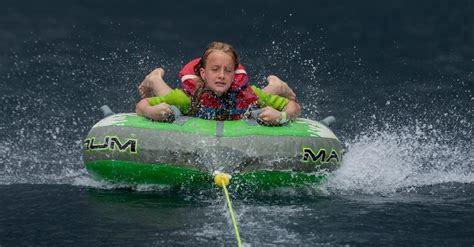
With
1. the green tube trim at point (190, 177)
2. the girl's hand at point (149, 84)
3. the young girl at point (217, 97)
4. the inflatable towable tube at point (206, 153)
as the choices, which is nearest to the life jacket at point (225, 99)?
the young girl at point (217, 97)

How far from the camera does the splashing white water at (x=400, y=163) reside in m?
9.81

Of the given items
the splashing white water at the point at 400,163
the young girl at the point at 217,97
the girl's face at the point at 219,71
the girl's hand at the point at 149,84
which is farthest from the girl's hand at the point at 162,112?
the splashing white water at the point at 400,163

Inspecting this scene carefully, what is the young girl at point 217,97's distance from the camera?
31.7 ft

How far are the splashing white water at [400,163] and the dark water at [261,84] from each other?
25 mm

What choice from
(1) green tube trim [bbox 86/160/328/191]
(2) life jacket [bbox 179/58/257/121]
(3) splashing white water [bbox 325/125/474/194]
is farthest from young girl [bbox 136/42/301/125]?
(3) splashing white water [bbox 325/125/474/194]

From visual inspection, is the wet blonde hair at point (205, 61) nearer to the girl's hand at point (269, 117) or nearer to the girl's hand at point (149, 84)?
the girl's hand at point (269, 117)

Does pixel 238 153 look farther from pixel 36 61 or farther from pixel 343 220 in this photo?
pixel 36 61

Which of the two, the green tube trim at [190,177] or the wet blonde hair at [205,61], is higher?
the wet blonde hair at [205,61]

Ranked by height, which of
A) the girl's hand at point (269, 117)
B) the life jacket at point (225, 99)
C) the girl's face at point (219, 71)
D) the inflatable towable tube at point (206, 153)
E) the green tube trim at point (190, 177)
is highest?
the girl's face at point (219, 71)

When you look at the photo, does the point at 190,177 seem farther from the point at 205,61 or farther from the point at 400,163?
the point at 400,163

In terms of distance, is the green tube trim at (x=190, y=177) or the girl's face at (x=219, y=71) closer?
the green tube trim at (x=190, y=177)

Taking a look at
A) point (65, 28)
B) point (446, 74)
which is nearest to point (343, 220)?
point (446, 74)

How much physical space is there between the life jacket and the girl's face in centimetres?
11

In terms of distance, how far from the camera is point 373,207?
348 inches
